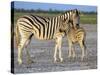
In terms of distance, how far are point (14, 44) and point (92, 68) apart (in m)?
1.05

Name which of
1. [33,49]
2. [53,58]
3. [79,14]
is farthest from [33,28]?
[79,14]

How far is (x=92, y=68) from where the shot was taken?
118 inches

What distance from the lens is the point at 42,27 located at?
2764mm

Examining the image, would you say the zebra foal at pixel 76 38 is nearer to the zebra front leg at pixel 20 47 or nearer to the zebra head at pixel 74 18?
the zebra head at pixel 74 18

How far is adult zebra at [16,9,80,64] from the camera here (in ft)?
8.64

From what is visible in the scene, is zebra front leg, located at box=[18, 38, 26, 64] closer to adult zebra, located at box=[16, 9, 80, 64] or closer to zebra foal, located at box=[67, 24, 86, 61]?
adult zebra, located at box=[16, 9, 80, 64]

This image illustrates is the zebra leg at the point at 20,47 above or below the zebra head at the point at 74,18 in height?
below

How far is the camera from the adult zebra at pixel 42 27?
2635mm

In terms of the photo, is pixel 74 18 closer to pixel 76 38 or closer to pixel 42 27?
pixel 76 38

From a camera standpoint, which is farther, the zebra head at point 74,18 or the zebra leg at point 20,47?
the zebra head at point 74,18

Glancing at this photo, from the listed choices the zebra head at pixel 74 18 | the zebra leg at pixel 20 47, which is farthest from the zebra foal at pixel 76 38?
the zebra leg at pixel 20 47

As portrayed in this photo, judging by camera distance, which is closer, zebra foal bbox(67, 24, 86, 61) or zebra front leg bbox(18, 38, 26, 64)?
zebra front leg bbox(18, 38, 26, 64)

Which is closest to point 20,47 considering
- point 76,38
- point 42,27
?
point 42,27

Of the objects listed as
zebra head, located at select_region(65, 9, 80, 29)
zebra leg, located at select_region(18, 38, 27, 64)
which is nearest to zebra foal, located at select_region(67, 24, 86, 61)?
zebra head, located at select_region(65, 9, 80, 29)
